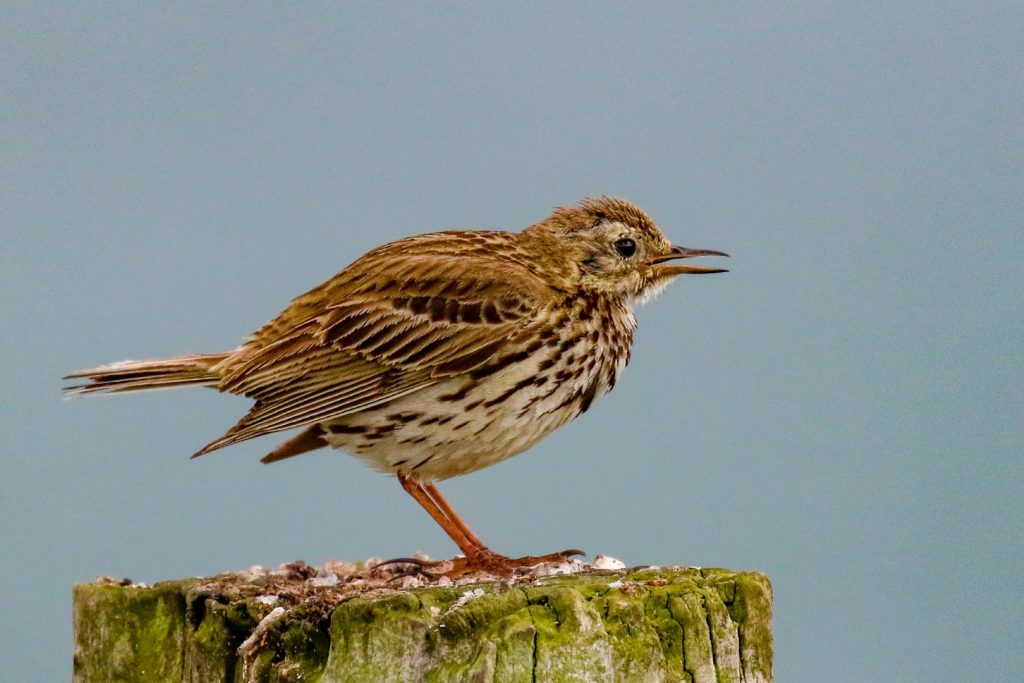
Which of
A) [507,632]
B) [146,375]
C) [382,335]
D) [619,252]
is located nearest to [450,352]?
[382,335]

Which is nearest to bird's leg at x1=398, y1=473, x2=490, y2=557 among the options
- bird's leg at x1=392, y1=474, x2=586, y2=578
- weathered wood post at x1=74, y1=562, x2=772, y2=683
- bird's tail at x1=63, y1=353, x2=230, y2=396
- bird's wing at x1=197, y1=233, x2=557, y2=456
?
bird's leg at x1=392, y1=474, x2=586, y2=578

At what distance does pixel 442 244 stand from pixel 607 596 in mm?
3481

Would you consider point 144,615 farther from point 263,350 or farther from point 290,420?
point 263,350

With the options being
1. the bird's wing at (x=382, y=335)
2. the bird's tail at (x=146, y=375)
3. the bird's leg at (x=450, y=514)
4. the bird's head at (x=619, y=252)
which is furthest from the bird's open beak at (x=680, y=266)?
the bird's tail at (x=146, y=375)

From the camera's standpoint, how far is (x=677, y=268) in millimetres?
7672

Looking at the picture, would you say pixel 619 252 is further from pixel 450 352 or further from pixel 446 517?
pixel 446 517

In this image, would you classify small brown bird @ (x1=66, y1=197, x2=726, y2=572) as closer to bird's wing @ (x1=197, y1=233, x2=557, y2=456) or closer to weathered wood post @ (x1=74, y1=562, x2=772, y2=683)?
bird's wing @ (x1=197, y1=233, x2=557, y2=456)

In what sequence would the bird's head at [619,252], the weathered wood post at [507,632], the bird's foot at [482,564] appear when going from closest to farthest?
the weathered wood post at [507,632], the bird's foot at [482,564], the bird's head at [619,252]

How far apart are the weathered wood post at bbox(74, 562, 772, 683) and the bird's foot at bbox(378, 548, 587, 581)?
1.32m

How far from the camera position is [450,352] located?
693 centimetres

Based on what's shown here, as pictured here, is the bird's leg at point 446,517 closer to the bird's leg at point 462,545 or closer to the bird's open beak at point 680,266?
the bird's leg at point 462,545

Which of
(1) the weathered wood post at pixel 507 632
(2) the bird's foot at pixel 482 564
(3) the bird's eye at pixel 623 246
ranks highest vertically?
(3) the bird's eye at pixel 623 246

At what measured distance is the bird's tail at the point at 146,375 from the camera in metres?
7.65

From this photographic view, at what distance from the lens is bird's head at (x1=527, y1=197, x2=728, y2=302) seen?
7.59 meters
